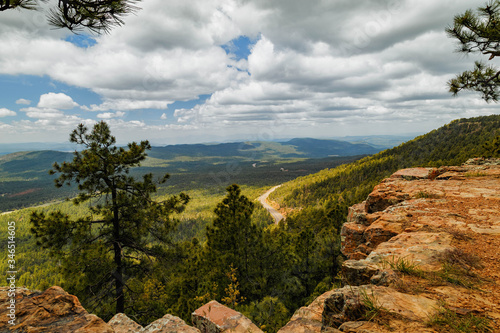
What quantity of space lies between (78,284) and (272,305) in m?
11.8

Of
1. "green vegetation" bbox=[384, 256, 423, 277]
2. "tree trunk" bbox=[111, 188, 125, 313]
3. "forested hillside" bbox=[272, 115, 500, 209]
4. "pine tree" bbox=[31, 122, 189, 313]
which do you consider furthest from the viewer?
"forested hillside" bbox=[272, 115, 500, 209]

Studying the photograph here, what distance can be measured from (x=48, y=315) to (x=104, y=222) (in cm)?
835

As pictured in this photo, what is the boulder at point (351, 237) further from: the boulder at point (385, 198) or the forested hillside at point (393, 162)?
the forested hillside at point (393, 162)

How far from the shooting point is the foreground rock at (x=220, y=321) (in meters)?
6.08

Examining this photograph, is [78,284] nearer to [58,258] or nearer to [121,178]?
[58,258]

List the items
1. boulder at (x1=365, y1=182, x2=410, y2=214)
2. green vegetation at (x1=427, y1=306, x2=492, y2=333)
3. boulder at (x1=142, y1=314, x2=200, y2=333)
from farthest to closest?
boulder at (x1=365, y1=182, x2=410, y2=214) → boulder at (x1=142, y1=314, x2=200, y2=333) → green vegetation at (x1=427, y1=306, x2=492, y2=333)

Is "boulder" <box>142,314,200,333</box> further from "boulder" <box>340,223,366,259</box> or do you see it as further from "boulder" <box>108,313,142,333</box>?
"boulder" <box>340,223,366,259</box>

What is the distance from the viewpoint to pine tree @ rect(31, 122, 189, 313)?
1097 cm

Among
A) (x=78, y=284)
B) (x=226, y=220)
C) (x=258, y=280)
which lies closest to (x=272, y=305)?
(x=258, y=280)

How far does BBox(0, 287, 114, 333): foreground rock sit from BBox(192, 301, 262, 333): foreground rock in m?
2.84

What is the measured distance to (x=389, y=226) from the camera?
9.12 m

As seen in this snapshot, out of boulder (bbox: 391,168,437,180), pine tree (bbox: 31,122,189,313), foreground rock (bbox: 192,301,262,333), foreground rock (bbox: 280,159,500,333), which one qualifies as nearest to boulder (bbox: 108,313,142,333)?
foreground rock (bbox: 192,301,262,333)

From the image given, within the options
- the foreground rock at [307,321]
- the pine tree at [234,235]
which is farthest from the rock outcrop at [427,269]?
the pine tree at [234,235]

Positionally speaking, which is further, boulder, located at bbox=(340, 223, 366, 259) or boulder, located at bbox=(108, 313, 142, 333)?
boulder, located at bbox=(340, 223, 366, 259)
